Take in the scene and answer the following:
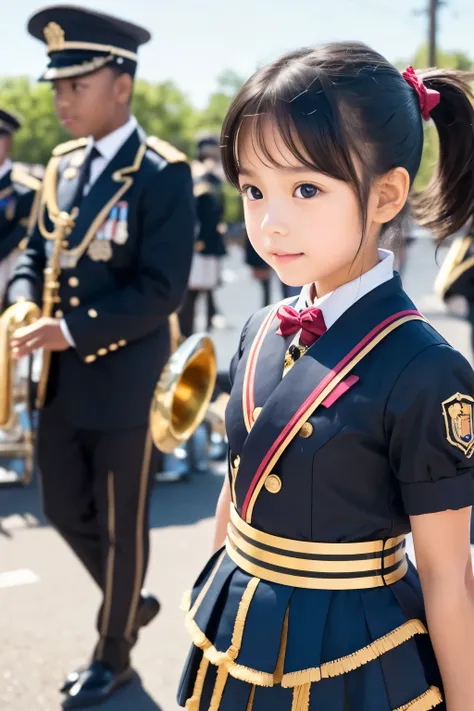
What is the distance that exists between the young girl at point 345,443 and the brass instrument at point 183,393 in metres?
0.90

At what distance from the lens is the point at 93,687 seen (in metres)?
2.92

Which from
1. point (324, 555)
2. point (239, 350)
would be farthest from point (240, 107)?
point (324, 555)

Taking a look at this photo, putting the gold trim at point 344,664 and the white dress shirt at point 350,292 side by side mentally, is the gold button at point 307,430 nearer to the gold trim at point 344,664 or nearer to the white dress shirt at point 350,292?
the white dress shirt at point 350,292

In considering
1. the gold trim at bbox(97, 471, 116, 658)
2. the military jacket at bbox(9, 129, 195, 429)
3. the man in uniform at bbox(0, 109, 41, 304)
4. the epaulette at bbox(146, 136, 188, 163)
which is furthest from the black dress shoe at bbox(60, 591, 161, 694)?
the man in uniform at bbox(0, 109, 41, 304)

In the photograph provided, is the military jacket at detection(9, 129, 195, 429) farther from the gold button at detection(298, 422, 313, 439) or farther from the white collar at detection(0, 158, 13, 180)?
the white collar at detection(0, 158, 13, 180)

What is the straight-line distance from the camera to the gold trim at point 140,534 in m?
2.88

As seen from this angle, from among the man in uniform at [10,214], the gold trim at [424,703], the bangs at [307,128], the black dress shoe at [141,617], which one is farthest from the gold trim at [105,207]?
the man in uniform at [10,214]

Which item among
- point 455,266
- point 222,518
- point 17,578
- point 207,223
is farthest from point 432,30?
point 222,518

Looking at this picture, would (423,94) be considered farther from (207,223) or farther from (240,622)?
(207,223)

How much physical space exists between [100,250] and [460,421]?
169cm

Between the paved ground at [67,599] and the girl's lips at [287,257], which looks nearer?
the girl's lips at [287,257]

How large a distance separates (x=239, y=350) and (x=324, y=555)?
1.45ft

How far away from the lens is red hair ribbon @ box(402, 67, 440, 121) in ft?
4.75

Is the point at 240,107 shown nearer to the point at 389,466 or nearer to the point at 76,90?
the point at 389,466
